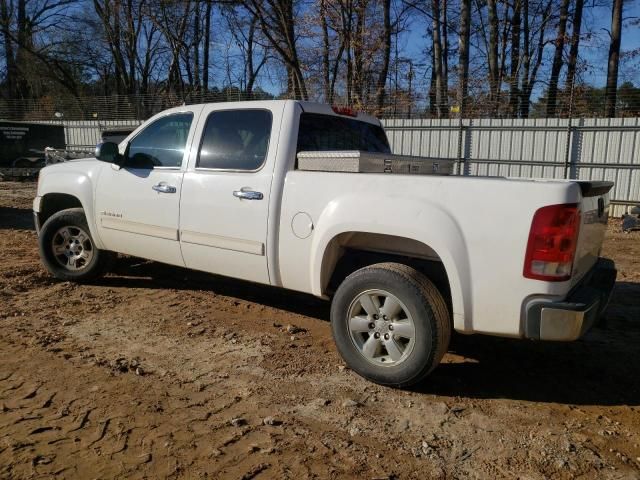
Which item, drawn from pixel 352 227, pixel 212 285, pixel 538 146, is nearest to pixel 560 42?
pixel 538 146

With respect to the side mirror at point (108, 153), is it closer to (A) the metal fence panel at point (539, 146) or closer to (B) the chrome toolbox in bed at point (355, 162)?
(B) the chrome toolbox in bed at point (355, 162)

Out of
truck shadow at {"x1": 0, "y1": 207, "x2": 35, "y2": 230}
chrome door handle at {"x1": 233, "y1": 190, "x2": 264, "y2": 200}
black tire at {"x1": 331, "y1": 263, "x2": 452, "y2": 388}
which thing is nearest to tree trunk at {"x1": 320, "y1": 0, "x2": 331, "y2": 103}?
truck shadow at {"x1": 0, "y1": 207, "x2": 35, "y2": 230}

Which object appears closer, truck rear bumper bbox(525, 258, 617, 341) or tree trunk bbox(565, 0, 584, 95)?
truck rear bumper bbox(525, 258, 617, 341)

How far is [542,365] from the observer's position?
13.1ft

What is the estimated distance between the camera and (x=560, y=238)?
291cm

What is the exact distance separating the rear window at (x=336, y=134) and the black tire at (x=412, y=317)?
4.08 feet

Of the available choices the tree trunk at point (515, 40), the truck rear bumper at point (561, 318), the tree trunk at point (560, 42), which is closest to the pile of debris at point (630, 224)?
the tree trunk at point (515, 40)

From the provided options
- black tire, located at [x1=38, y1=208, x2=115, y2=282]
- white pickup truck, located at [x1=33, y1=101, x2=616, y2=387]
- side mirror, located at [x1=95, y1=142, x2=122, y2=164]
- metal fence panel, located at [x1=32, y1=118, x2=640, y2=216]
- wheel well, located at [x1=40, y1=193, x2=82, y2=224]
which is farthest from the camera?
metal fence panel, located at [x1=32, y1=118, x2=640, y2=216]

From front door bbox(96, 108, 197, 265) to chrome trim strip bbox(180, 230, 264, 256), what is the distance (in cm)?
17

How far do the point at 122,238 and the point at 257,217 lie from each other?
1.78 m

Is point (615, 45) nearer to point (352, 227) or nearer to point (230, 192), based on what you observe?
point (230, 192)

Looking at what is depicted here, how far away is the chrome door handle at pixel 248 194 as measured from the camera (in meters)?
4.06

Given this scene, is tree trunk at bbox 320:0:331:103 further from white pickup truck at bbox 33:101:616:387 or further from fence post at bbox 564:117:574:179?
white pickup truck at bbox 33:101:616:387

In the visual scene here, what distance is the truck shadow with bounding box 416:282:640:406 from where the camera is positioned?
11.5ft
